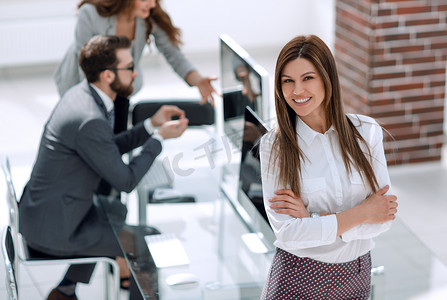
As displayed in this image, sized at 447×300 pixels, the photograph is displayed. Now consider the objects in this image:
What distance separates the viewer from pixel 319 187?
6.02 ft

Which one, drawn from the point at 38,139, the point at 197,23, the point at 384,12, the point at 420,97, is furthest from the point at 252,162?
the point at 197,23

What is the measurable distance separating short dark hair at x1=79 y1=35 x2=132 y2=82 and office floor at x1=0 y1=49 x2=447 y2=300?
101 centimetres

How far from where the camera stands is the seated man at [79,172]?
256 centimetres

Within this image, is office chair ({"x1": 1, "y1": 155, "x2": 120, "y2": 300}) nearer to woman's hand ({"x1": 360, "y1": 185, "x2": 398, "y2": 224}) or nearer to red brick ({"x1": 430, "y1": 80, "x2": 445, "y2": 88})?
woman's hand ({"x1": 360, "y1": 185, "x2": 398, "y2": 224})

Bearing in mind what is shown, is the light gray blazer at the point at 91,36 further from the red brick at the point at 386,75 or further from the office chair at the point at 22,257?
the red brick at the point at 386,75

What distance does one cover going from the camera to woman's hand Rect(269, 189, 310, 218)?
5.98ft

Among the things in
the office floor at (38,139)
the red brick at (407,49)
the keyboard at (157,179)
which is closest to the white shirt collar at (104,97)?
the keyboard at (157,179)

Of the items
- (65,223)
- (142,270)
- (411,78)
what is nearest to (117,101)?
(65,223)

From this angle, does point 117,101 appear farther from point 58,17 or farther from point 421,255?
point 58,17

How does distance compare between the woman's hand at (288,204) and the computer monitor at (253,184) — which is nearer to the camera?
the woman's hand at (288,204)

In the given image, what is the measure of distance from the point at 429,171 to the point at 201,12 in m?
3.13

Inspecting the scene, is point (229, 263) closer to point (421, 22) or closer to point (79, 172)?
point (79, 172)

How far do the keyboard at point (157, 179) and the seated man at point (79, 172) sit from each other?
234mm

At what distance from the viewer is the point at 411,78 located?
430cm
